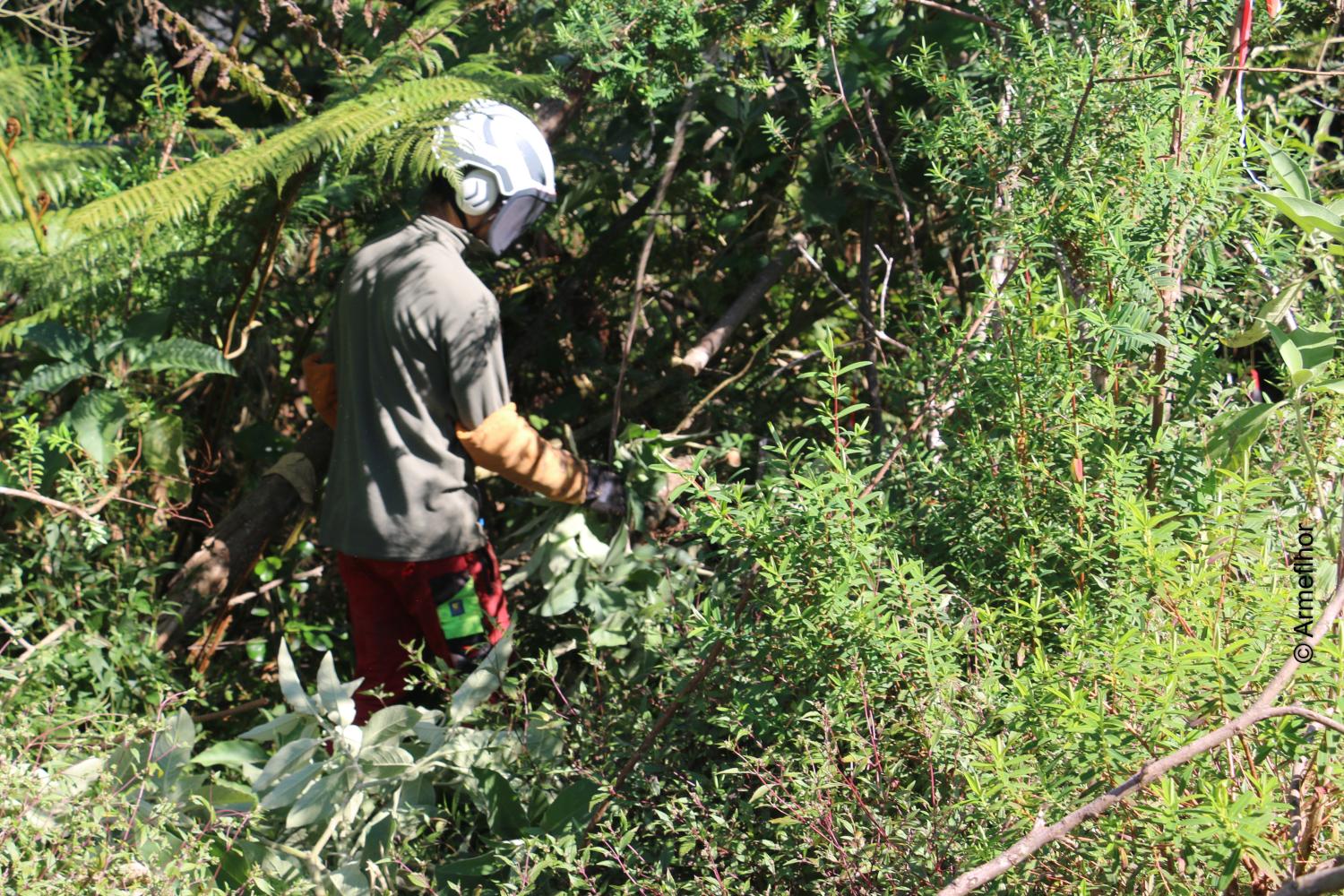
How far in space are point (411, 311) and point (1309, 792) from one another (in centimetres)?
233

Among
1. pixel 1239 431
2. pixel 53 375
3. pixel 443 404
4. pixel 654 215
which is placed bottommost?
pixel 53 375

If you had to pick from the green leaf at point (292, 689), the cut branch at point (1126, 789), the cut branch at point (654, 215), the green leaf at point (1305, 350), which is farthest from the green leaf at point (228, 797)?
the green leaf at point (1305, 350)

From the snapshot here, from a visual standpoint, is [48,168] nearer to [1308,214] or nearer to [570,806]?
[570,806]

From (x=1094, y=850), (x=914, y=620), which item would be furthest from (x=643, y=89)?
(x=1094, y=850)

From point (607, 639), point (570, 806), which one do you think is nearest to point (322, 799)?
point (570, 806)

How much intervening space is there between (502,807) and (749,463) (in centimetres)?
151

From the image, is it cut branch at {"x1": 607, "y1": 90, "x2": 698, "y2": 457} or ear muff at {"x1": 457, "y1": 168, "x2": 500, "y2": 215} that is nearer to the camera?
ear muff at {"x1": 457, "y1": 168, "x2": 500, "y2": 215}

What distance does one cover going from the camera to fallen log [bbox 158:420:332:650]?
12.0ft

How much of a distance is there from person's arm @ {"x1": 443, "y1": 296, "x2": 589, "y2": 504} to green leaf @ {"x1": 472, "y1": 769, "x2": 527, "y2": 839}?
86 cm

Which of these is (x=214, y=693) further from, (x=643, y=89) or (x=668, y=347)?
(x=643, y=89)

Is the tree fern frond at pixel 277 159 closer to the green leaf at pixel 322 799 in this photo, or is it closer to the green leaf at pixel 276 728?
the green leaf at pixel 276 728

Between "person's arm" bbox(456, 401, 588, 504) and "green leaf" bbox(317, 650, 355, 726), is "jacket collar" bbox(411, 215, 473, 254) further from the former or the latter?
"green leaf" bbox(317, 650, 355, 726)

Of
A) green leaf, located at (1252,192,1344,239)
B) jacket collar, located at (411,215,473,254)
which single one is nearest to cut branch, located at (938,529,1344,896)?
green leaf, located at (1252,192,1344,239)

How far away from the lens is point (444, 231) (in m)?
3.30
